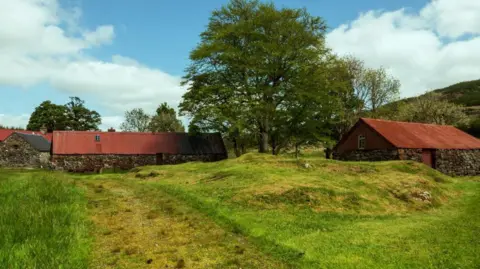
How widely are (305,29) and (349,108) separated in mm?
16449

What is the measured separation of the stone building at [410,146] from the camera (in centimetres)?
3884

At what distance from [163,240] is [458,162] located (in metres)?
42.2

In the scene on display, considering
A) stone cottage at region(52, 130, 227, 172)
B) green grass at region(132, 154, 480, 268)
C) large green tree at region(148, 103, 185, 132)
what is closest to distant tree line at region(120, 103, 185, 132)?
large green tree at region(148, 103, 185, 132)

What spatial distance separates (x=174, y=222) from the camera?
1366 centimetres

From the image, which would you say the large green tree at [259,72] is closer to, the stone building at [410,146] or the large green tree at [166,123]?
the stone building at [410,146]

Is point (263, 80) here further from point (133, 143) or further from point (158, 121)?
point (158, 121)

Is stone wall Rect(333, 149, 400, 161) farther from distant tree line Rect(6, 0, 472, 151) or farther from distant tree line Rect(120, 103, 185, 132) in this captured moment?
distant tree line Rect(120, 103, 185, 132)

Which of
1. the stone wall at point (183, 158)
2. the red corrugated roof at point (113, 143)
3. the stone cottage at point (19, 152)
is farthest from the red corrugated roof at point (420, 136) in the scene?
the stone cottage at point (19, 152)

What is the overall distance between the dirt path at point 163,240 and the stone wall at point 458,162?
35.3 m

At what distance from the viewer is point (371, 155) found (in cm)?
4062

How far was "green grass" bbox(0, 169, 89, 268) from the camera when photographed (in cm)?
823

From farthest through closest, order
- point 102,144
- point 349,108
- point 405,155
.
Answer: point 349,108 → point 102,144 → point 405,155

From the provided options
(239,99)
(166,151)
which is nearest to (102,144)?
(166,151)

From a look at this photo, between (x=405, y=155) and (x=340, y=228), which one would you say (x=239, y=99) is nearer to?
(x=405, y=155)
